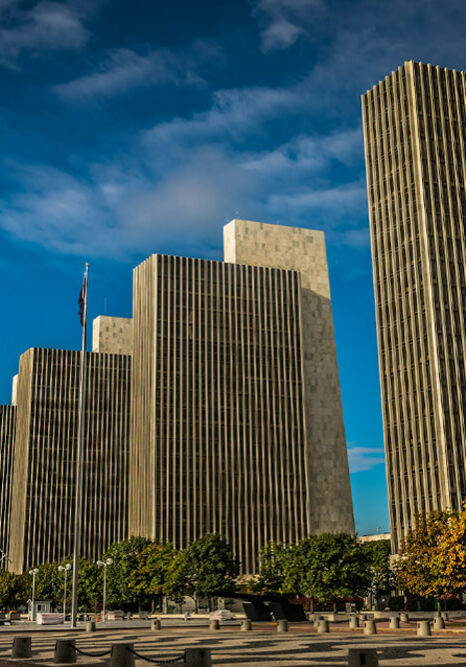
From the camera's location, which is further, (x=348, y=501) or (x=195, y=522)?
(x=348, y=501)

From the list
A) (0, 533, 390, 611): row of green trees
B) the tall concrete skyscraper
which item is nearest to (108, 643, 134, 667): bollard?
(0, 533, 390, 611): row of green trees

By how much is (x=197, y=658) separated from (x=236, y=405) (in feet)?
402

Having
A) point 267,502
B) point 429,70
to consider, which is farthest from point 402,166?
point 267,502

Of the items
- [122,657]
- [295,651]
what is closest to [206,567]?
[295,651]

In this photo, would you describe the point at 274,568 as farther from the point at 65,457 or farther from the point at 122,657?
the point at 122,657

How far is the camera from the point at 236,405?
147 meters

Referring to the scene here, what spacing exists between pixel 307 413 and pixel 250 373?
13.9 m

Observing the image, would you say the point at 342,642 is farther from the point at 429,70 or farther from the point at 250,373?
the point at 250,373

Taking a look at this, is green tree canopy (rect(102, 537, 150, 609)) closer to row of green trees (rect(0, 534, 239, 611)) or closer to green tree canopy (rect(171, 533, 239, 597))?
row of green trees (rect(0, 534, 239, 611))

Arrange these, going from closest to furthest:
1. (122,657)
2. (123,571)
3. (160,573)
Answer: (122,657)
(160,573)
(123,571)

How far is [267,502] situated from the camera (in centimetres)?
14400

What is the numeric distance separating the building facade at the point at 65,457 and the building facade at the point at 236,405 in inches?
929

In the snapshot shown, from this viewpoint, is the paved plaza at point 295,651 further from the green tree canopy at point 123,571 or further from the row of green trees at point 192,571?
the green tree canopy at point 123,571

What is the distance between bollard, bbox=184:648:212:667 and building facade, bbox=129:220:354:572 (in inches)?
4475
